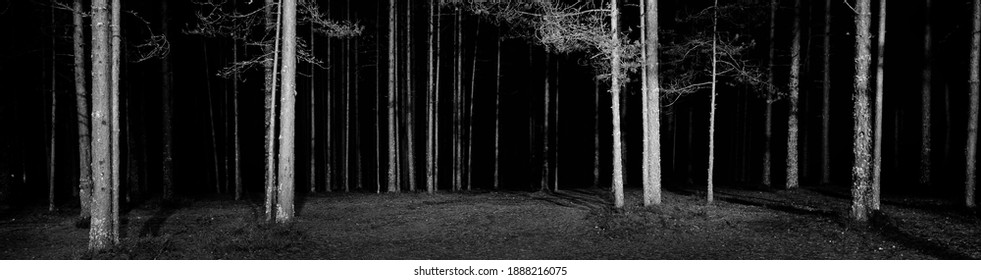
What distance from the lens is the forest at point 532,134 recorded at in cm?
1167

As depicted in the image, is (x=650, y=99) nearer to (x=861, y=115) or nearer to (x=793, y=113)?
(x=861, y=115)

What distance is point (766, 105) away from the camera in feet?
75.3

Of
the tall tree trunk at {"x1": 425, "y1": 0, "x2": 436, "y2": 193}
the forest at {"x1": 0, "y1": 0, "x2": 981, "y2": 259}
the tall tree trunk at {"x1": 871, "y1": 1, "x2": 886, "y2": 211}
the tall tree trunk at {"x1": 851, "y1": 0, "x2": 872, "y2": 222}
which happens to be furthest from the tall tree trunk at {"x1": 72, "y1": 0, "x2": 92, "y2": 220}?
the tall tree trunk at {"x1": 871, "y1": 1, "x2": 886, "y2": 211}

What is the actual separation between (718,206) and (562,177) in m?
25.1

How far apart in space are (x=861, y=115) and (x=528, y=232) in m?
6.87

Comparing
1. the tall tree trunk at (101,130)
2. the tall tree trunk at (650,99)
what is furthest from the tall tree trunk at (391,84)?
the tall tree trunk at (101,130)

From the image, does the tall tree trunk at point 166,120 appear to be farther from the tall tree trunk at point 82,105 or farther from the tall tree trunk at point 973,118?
the tall tree trunk at point 973,118

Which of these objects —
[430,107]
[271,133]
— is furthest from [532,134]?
[271,133]

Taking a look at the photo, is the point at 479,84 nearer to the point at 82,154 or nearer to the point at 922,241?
the point at 82,154

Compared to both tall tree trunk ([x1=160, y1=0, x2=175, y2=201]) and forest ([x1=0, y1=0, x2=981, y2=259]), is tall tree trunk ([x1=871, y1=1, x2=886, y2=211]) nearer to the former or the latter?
forest ([x1=0, y1=0, x2=981, y2=259])

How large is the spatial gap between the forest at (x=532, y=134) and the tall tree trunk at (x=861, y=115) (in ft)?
0.12

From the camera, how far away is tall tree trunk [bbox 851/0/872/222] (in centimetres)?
1245

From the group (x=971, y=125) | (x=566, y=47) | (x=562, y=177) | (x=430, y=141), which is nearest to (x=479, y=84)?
(x=562, y=177)

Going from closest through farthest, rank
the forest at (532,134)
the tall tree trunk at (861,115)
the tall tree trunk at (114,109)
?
the tall tree trunk at (114,109)
the forest at (532,134)
the tall tree trunk at (861,115)
